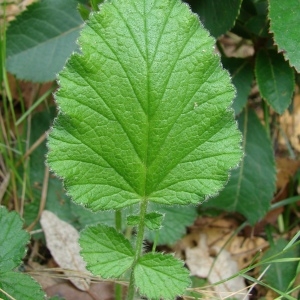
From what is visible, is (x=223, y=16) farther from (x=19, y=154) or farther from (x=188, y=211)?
(x=19, y=154)

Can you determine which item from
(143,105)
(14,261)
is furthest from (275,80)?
(14,261)

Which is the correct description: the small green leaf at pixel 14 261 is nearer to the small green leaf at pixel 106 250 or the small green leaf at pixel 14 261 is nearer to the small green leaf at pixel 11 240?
the small green leaf at pixel 11 240

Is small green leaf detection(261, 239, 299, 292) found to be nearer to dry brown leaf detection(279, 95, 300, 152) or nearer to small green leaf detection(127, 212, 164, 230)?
dry brown leaf detection(279, 95, 300, 152)

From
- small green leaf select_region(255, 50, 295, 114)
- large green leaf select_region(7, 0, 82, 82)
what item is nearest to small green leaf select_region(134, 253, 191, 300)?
small green leaf select_region(255, 50, 295, 114)

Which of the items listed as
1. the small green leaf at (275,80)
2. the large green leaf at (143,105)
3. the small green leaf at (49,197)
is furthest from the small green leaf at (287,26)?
the small green leaf at (49,197)

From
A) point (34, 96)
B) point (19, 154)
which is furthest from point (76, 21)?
point (19, 154)
